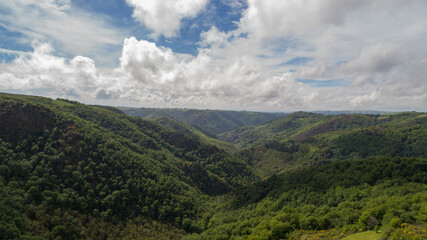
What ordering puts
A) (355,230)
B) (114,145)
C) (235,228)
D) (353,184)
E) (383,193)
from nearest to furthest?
(355,230) → (383,193) → (235,228) → (353,184) → (114,145)

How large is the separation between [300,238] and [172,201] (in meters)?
107

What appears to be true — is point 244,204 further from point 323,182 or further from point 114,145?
point 114,145

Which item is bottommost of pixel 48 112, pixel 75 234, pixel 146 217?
pixel 146 217

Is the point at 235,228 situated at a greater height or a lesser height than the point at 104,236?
greater

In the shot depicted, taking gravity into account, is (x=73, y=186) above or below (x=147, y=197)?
above

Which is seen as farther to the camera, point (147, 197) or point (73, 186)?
point (147, 197)

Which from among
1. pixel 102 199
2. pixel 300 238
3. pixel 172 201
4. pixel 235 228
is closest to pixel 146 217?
pixel 172 201

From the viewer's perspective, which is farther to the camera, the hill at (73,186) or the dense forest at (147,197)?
the hill at (73,186)

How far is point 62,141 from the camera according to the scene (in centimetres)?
14362

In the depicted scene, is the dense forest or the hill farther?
the hill

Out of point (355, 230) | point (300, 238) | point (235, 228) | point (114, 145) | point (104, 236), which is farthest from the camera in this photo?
point (114, 145)

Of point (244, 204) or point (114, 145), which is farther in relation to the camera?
point (114, 145)

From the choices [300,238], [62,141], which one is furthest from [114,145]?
[300,238]

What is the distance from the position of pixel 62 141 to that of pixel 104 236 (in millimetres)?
79111
